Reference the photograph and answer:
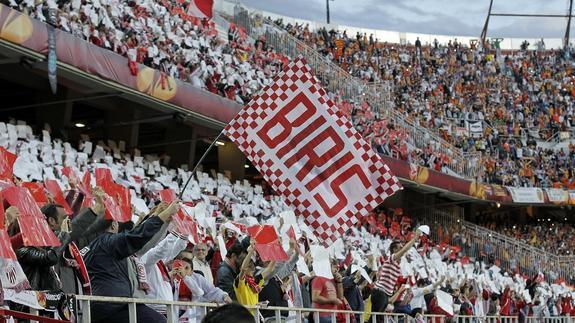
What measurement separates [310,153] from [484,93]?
34899mm

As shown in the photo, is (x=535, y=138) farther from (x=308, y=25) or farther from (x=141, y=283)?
(x=141, y=283)

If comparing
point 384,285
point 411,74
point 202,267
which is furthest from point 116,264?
point 411,74

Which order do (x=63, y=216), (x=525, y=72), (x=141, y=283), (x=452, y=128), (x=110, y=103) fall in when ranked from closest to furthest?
(x=63, y=216) < (x=141, y=283) < (x=110, y=103) < (x=452, y=128) < (x=525, y=72)

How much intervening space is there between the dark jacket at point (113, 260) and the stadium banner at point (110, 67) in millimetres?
8539

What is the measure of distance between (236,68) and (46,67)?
780 centimetres

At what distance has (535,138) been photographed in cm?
4094

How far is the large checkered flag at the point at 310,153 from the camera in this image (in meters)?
8.56

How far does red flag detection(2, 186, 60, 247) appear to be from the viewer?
559 cm

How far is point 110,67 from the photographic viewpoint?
17.3 metres

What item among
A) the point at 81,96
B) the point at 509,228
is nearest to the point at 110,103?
the point at 81,96

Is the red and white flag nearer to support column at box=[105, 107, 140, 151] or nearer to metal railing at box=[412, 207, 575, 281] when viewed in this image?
support column at box=[105, 107, 140, 151]

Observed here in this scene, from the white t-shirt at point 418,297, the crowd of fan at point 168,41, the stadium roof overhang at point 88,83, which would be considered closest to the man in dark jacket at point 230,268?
the white t-shirt at point 418,297

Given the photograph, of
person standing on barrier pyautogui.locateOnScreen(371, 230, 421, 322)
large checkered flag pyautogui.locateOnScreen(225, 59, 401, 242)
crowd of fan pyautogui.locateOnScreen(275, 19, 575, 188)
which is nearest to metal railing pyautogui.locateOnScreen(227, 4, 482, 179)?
crowd of fan pyautogui.locateOnScreen(275, 19, 575, 188)

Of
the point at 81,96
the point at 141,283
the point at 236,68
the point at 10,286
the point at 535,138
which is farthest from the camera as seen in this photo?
the point at 535,138
